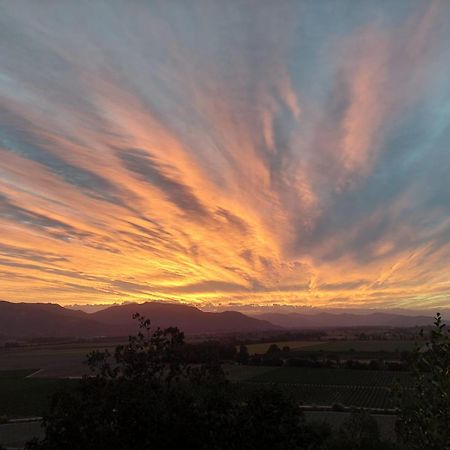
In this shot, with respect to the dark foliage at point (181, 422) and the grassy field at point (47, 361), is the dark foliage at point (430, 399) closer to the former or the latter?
the dark foliage at point (181, 422)

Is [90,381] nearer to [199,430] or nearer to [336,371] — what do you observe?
[199,430]

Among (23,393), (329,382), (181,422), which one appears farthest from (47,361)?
(181,422)

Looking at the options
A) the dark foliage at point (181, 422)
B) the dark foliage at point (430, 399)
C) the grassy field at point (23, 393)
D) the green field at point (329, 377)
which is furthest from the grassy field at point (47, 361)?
the dark foliage at point (430, 399)

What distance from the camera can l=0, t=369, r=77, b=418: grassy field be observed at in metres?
81.2

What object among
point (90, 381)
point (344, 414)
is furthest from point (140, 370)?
point (344, 414)

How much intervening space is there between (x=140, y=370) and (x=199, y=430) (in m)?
10.5

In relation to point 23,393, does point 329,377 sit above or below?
above

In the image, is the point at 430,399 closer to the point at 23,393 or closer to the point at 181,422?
the point at 181,422

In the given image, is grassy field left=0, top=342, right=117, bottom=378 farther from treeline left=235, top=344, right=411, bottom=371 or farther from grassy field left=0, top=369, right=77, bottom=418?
treeline left=235, top=344, right=411, bottom=371

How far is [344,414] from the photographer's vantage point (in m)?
73.2

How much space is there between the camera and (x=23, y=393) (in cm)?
9731

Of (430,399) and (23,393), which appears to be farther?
(23,393)

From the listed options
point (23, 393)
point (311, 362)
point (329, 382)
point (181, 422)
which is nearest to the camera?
point (181, 422)

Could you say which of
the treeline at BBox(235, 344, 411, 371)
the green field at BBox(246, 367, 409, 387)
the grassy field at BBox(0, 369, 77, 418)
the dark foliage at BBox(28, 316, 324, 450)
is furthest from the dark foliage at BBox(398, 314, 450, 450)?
the treeline at BBox(235, 344, 411, 371)
